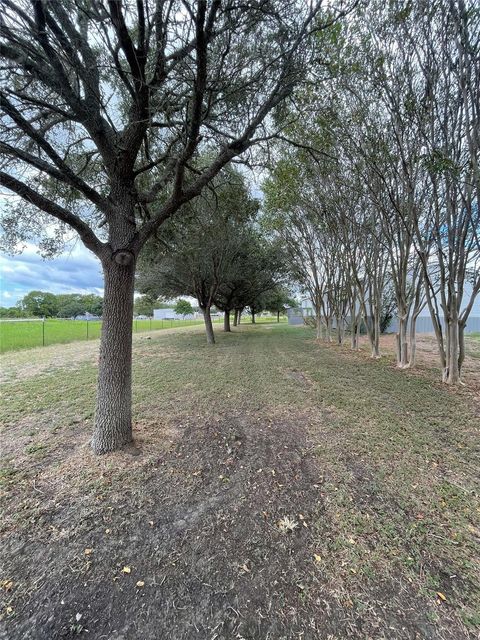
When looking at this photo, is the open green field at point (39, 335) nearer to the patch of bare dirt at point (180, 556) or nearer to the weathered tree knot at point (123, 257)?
the weathered tree knot at point (123, 257)

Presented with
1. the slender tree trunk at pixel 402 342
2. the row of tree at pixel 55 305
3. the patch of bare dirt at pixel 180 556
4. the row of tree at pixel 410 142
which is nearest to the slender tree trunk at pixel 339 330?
the row of tree at pixel 410 142

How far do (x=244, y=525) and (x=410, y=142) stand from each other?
279 inches

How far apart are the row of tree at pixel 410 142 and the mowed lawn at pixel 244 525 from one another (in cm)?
338

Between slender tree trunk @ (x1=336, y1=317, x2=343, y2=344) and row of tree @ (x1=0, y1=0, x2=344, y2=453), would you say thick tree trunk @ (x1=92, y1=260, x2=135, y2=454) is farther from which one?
slender tree trunk @ (x1=336, y1=317, x2=343, y2=344)

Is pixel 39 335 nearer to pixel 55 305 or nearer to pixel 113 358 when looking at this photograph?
pixel 113 358

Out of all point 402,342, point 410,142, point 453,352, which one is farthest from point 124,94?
point 402,342

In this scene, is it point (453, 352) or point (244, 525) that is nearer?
point (244, 525)

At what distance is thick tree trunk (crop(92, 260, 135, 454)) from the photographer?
2.80m

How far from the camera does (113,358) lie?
2812 millimetres

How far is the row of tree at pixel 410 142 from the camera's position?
156 inches

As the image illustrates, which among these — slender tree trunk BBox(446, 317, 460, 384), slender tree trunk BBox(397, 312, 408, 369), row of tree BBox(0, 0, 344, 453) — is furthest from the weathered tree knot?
slender tree trunk BBox(397, 312, 408, 369)

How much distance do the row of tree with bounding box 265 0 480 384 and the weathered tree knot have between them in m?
2.57

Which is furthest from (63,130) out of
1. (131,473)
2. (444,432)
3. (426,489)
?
(444,432)

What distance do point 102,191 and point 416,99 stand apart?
18.4ft
